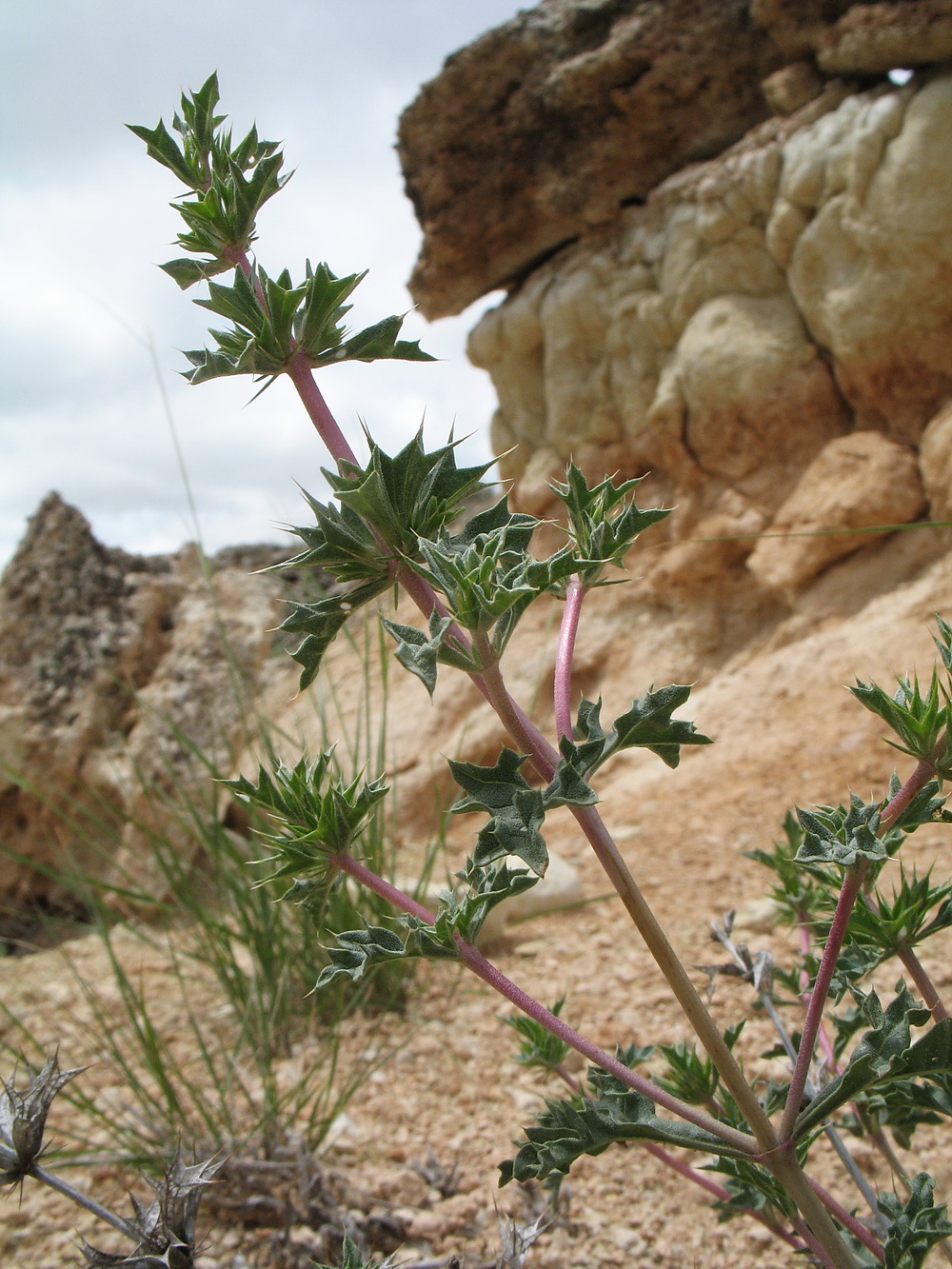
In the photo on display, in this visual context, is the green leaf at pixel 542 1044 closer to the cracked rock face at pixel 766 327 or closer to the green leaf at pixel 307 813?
the green leaf at pixel 307 813

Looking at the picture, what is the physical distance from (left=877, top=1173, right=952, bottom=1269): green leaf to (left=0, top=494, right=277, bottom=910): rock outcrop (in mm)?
5277

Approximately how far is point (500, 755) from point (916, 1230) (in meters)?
0.69

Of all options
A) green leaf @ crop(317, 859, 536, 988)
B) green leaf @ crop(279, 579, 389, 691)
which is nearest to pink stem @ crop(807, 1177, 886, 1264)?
green leaf @ crop(317, 859, 536, 988)

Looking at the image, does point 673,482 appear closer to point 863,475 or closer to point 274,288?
point 863,475

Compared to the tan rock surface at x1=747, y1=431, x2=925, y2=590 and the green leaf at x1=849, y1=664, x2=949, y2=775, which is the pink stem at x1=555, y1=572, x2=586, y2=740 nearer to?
the green leaf at x1=849, y1=664, x2=949, y2=775

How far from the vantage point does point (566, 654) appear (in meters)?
0.94

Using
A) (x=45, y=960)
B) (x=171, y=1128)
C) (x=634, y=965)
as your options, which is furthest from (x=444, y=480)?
(x=45, y=960)

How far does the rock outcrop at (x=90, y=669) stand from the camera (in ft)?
19.9

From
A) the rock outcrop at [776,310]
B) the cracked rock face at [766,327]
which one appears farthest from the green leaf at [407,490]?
the cracked rock face at [766,327]

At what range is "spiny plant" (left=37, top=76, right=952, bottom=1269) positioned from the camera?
80cm

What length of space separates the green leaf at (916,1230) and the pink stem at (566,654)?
0.64m

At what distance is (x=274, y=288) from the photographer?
882 millimetres

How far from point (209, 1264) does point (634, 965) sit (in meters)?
1.40

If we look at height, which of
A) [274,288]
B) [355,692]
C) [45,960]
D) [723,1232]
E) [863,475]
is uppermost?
[355,692]
